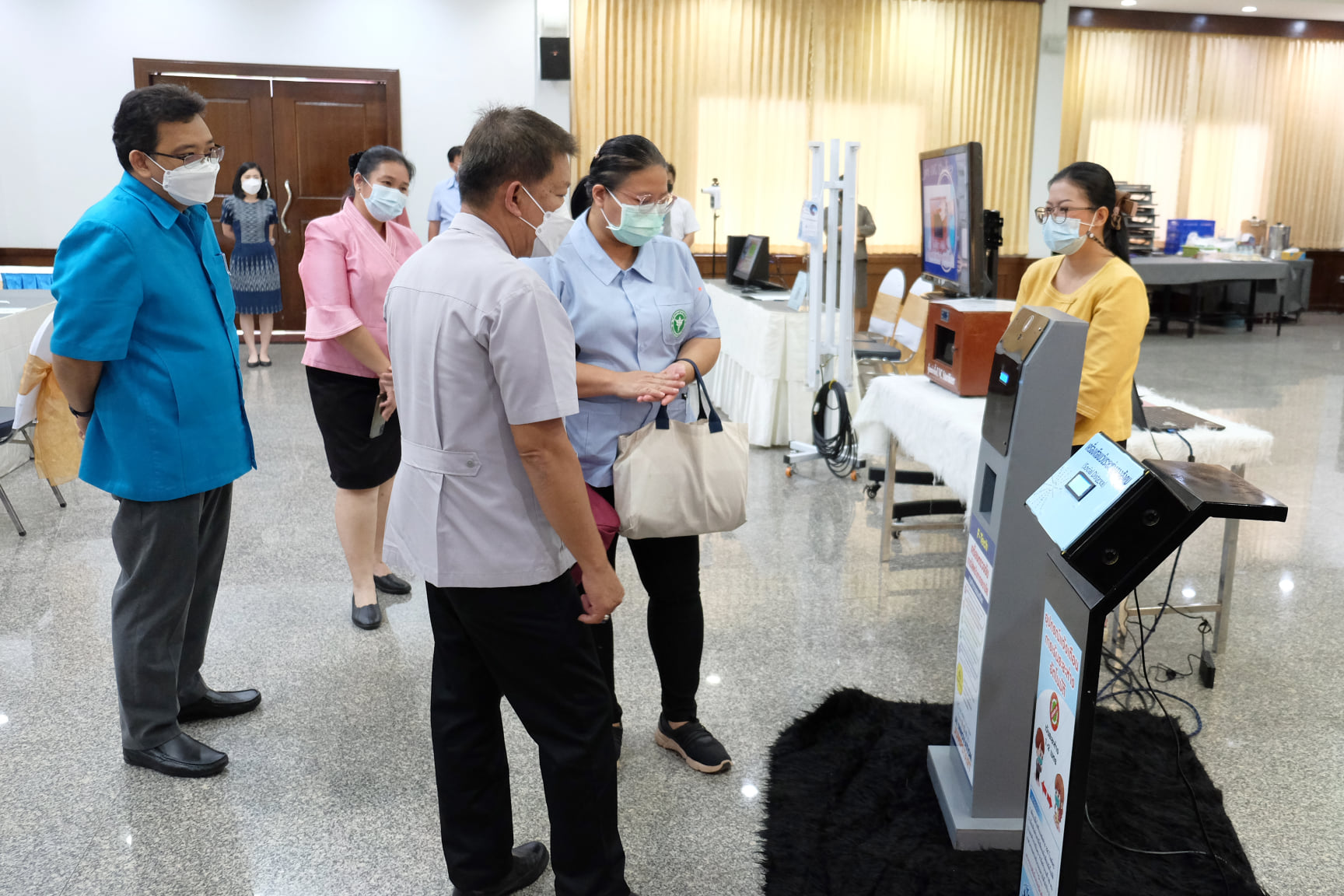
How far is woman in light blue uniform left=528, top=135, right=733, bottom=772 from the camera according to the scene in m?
2.00

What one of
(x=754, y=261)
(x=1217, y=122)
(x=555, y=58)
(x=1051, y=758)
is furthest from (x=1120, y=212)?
(x=1217, y=122)

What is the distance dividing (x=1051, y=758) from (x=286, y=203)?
8.62 m

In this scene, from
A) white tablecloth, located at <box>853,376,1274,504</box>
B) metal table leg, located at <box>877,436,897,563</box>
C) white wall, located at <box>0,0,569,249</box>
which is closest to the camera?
white tablecloth, located at <box>853,376,1274,504</box>

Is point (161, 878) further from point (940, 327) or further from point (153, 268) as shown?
point (940, 327)

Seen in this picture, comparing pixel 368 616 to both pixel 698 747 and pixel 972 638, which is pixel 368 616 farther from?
pixel 972 638

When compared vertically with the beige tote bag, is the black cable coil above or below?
below

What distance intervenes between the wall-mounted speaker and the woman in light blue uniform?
6.96 meters

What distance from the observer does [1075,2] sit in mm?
10375

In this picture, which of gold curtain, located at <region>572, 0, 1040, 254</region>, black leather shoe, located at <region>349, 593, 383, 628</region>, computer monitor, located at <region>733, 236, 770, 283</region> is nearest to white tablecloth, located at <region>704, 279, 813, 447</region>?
computer monitor, located at <region>733, 236, 770, 283</region>

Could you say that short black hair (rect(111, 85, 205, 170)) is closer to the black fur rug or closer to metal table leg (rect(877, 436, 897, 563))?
the black fur rug

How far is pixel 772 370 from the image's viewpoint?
17.3 ft

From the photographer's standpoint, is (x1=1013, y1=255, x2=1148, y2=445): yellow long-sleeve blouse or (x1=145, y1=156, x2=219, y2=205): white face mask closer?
(x1=145, y1=156, x2=219, y2=205): white face mask

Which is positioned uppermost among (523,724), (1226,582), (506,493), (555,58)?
(555,58)

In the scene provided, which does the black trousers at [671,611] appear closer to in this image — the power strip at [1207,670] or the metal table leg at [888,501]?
the power strip at [1207,670]
